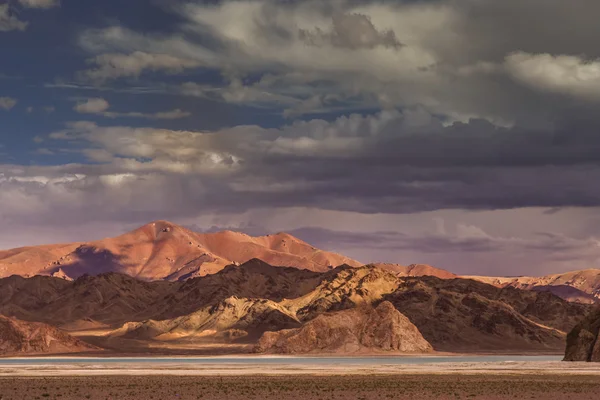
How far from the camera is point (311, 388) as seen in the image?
9369 centimetres

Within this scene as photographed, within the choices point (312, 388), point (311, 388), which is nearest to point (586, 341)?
point (312, 388)

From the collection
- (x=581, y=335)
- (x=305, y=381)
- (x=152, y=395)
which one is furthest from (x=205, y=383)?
(x=581, y=335)

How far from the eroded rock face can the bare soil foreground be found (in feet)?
231

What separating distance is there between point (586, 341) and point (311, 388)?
108993mm

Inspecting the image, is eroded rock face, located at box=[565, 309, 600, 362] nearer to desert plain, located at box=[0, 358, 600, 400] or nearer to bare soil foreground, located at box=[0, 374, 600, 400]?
bare soil foreground, located at box=[0, 374, 600, 400]

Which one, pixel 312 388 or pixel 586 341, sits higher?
pixel 586 341

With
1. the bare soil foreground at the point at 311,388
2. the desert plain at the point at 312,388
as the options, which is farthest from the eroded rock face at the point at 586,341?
the desert plain at the point at 312,388

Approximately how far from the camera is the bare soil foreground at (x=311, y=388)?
271 ft

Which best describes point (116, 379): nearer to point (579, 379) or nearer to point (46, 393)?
point (46, 393)

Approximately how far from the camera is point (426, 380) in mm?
109938

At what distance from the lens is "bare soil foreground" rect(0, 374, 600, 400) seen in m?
82.6

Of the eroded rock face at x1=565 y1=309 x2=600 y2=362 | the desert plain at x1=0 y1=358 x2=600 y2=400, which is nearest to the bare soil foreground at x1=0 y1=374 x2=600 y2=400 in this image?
the desert plain at x1=0 y1=358 x2=600 y2=400

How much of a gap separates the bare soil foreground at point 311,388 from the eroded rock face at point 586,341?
2769 inches

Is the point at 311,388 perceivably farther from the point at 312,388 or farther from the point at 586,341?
the point at 586,341
